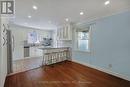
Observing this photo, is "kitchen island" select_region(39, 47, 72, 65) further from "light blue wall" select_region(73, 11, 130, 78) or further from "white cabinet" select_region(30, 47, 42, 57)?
"white cabinet" select_region(30, 47, 42, 57)

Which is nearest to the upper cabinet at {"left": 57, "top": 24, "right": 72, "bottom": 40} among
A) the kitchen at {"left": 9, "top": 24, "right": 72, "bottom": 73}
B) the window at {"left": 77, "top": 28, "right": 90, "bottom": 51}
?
the kitchen at {"left": 9, "top": 24, "right": 72, "bottom": 73}

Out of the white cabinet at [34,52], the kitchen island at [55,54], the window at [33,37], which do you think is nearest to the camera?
the kitchen island at [55,54]

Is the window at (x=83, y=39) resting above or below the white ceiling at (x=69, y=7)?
below

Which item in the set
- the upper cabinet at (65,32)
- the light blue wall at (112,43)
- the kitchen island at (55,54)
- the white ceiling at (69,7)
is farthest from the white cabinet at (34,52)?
the light blue wall at (112,43)

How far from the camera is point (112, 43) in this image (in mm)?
3500

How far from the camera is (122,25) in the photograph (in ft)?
10.5

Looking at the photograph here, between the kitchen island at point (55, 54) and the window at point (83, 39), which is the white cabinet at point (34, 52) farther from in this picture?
the window at point (83, 39)

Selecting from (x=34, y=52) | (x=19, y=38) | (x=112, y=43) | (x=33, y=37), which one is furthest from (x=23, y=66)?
(x=112, y=43)

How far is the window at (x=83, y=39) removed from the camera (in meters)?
4.84

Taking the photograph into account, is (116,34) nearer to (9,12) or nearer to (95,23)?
(95,23)

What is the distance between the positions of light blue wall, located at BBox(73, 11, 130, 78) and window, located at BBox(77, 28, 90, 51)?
1.47 feet

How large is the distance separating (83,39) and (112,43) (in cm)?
185

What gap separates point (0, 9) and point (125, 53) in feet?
11.8

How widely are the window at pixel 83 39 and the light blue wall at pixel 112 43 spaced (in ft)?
1.47
